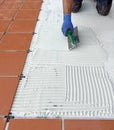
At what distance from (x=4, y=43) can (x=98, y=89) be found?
3.48ft

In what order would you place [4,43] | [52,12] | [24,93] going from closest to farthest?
[24,93] → [4,43] → [52,12]

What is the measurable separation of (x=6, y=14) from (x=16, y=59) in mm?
1146

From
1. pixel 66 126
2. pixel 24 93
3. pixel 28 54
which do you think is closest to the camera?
pixel 66 126

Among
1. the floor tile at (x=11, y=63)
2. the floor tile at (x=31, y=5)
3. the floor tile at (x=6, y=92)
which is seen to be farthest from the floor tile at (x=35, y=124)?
the floor tile at (x=31, y=5)

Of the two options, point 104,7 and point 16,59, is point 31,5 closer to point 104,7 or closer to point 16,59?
point 104,7

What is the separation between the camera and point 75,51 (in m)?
2.12

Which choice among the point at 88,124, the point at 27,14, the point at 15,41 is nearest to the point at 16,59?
the point at 15,41

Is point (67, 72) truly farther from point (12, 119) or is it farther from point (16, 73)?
point (12, 119)

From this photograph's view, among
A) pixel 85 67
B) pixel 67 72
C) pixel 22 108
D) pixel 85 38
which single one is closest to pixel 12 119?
pixel 22 108

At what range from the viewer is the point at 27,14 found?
2.94 meters

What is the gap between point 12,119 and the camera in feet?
4.61

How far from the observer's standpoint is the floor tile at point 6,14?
2.83 metres

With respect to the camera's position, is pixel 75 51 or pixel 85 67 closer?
pixel 85 67

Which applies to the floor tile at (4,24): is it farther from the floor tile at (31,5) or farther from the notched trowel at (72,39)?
the notched trowel at (72,39)
